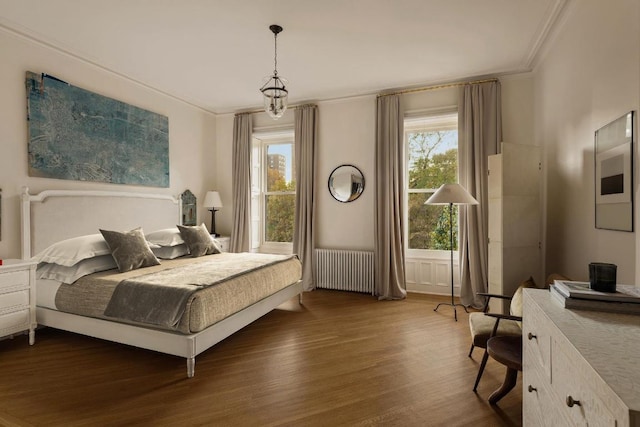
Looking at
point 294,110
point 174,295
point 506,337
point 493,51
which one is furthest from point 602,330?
point 294,110

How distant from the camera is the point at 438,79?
4.21 m

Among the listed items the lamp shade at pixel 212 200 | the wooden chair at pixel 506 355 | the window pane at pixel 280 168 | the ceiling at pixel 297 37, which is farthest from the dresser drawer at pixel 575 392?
the lamp shade at pixel 212 200

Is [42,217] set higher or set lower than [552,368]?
higher

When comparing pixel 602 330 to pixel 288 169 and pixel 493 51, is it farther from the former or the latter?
pixel 288 169

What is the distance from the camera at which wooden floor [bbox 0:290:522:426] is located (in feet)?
6.35

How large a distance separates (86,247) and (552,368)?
140 inches

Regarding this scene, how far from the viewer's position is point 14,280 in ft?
9.02

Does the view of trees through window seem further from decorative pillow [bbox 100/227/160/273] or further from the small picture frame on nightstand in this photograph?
decorative pillow [bbox 100/227/160/273]

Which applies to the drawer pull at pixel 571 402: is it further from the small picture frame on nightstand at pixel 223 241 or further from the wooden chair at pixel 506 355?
the small picture frame on nightstand at pixel 223 241

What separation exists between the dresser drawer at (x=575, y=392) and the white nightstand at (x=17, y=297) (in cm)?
374

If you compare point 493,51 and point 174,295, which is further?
point 493,51

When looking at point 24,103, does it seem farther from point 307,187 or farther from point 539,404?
point 539,404

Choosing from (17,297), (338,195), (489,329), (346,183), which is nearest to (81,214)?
(17,297)

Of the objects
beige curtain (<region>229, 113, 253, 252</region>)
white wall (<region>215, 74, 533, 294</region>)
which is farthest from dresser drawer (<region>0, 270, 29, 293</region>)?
white wall (<region>215, 74, 533, 294</region>)
